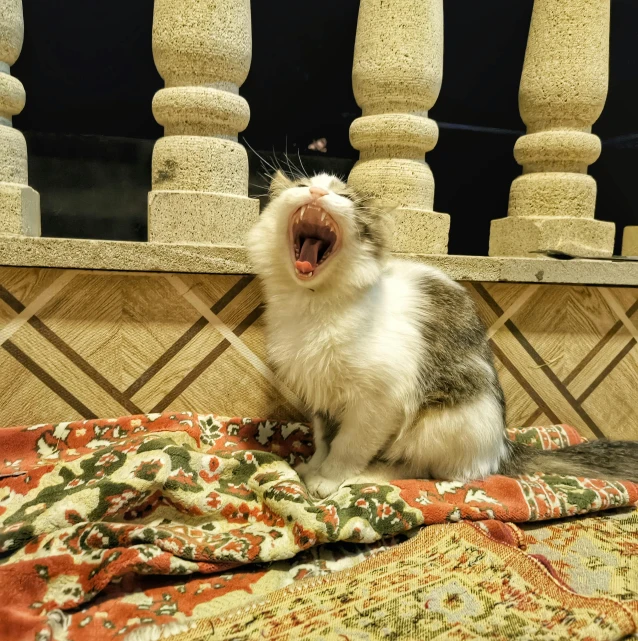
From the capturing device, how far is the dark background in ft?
6.36

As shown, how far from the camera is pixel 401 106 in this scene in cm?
181

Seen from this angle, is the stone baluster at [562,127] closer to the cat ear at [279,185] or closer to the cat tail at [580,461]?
the cat tail at [580,461]

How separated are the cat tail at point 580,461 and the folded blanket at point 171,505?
5 cm

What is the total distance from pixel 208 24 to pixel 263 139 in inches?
25.0

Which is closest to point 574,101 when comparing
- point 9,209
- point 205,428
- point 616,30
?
point 616,30

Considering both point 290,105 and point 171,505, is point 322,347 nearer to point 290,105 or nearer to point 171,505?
point 171,505

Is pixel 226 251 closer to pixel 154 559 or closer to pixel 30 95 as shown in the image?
pixel 154 559

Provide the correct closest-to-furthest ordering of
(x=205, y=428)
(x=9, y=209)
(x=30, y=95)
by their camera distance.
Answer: (x=9, y=209)
(x=205, y=428)
(x=30, y=95)

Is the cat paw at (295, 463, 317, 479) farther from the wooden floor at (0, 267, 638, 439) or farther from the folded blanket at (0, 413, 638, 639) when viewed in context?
the wooden floor at (0, 267, 638, 439)

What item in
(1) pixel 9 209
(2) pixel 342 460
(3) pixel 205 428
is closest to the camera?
(2) pixel 342 460

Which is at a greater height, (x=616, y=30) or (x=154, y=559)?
(x=616, y=30)

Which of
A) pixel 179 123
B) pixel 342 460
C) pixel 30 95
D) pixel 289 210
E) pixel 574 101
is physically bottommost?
pixel 342 460

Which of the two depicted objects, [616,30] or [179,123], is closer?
[179,123]

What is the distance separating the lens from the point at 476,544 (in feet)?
3.74
